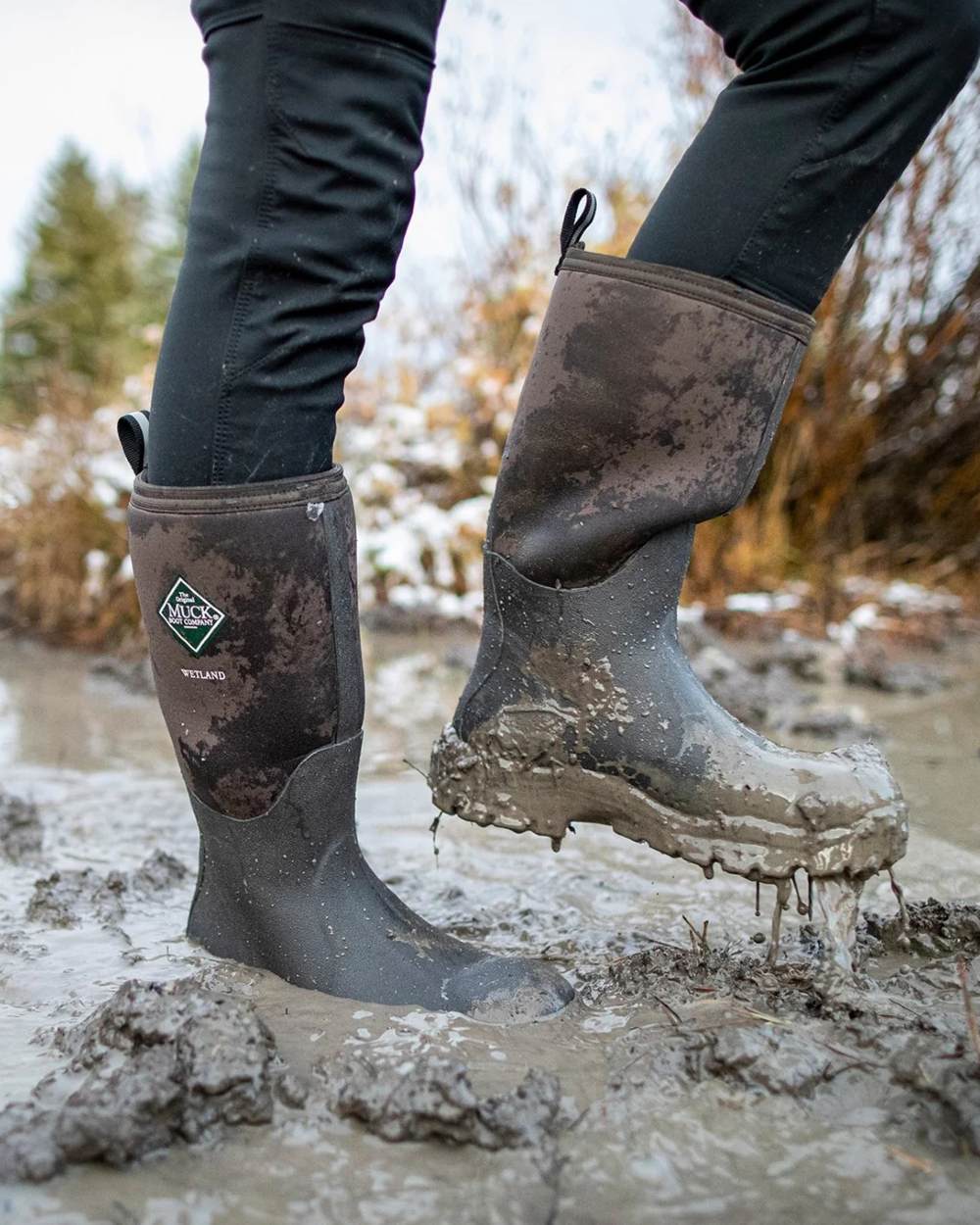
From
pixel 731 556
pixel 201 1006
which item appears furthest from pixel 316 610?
pixel 731 556

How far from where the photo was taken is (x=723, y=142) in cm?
120

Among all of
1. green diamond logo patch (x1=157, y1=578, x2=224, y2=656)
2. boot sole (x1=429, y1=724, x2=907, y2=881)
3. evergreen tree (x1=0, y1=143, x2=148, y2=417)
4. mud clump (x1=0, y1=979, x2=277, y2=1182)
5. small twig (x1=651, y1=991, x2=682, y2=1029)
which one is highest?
evergreen tree (x1=0, y1=143, x2=148, y2=417)

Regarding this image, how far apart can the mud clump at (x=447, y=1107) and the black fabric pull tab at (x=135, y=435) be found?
0.67 m

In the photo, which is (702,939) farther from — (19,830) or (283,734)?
(19,830)

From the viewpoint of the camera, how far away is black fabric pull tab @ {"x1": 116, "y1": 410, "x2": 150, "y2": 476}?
1.26m

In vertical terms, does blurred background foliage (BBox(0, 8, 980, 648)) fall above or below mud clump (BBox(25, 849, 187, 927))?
above

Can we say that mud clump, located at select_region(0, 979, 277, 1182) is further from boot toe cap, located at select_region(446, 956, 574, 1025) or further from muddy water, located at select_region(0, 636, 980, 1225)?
boot toe cap, located at select_region(446, 956, 574, 1025)

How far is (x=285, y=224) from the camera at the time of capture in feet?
3.61

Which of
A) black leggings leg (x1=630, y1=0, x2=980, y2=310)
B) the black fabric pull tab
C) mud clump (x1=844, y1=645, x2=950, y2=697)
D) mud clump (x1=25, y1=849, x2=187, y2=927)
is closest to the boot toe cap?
mud clump (x1=25, y1=849, x2=187, y2=927)

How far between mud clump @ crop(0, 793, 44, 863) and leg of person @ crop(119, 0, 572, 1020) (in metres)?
0.60

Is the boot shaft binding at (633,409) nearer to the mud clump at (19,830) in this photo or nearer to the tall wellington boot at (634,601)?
the tall wellington boot at (634,601)

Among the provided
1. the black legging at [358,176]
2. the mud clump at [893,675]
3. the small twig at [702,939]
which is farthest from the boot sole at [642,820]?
the mud clump at [893,675]

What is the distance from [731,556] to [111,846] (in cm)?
311

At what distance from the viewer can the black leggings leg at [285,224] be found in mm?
1064
